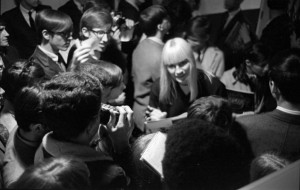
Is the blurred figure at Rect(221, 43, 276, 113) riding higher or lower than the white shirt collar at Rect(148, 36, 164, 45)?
lower

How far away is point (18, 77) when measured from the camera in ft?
3.89

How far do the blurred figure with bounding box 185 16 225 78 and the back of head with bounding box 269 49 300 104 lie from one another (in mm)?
408

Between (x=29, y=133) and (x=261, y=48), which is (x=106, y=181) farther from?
(x=261, y=48)

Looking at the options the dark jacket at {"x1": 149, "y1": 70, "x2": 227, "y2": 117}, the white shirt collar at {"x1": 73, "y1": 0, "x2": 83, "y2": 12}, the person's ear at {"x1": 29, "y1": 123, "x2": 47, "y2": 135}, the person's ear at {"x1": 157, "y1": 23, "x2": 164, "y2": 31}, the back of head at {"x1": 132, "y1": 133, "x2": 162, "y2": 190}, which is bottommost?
the back of head at {"x1": 132, "y1": 133, "x2": 162, "y2": 190}

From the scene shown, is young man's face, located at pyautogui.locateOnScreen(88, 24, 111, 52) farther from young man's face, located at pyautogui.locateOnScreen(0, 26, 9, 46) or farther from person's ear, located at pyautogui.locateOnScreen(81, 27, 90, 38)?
young man's face, located at pyautogui.locateOnScreen(0, 26, 9, 46)

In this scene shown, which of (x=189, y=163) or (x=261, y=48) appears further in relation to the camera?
(x=261, y=48)

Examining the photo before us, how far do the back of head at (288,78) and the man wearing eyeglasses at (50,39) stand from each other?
99 cm

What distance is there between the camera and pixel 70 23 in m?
1.34

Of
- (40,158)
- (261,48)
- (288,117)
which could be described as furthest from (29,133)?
(261,48)

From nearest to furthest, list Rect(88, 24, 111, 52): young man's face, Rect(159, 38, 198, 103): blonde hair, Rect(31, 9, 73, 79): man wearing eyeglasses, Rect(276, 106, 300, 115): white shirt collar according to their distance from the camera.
Result: Rect(31, 9, 73, 79): man wearing eyeglasses
Rect(88, 24, 111, 52): young man's face
Rect(276, 106, 300, 115): white shirt collar
Rect(159, 38, 198, 103): blonde hair

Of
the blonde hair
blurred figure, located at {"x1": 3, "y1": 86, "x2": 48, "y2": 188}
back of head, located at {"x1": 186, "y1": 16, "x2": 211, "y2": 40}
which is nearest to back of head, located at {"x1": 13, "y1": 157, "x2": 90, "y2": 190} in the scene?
blurred figure, located at {"x1": 3, "y1": 86, "x2": 48, "y2": 188}

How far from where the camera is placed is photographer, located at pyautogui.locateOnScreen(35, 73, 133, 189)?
3.39ft

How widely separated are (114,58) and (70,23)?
1.20 ft

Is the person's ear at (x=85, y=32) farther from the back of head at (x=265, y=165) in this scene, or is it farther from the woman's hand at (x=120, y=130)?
the back of head at (x=265, y=165)
